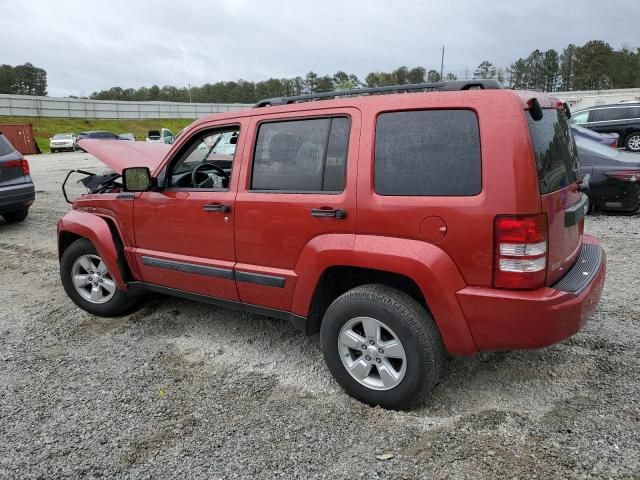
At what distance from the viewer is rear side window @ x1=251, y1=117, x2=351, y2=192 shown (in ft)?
9.70

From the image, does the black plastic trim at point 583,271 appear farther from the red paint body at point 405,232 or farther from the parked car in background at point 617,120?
the parked car in background at point 617,120

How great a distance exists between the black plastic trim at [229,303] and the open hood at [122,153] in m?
0.98

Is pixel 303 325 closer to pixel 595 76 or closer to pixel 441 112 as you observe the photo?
pixel 441 112

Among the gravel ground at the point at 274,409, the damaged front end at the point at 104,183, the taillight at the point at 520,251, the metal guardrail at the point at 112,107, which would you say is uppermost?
the metal guardrail at the point at 112,107

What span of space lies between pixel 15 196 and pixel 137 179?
18.5ft

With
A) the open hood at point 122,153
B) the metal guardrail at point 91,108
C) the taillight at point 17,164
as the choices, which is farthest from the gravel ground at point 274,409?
the metal guardrail at point 91,108

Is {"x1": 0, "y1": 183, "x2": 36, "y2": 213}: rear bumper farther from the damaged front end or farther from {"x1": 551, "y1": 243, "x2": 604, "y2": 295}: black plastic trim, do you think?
Answer: {"x1": 551, "y1": 243, "x2": 604, "y2": 295}: black plastic trim

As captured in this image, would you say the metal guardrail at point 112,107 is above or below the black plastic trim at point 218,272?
above

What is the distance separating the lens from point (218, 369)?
11.4ft

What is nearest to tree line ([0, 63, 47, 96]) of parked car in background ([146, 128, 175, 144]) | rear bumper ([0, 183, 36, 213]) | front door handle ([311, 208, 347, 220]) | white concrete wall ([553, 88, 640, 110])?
parked car in background ([146, 128, 175, 144])

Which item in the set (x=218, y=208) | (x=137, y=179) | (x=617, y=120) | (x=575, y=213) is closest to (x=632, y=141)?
(x=617, y=120)

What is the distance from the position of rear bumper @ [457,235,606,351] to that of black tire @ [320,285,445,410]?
0.25m

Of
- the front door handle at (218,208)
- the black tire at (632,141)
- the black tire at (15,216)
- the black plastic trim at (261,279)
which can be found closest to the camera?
the black plastic trim at (261,279)

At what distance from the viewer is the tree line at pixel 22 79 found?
79.8 meters
